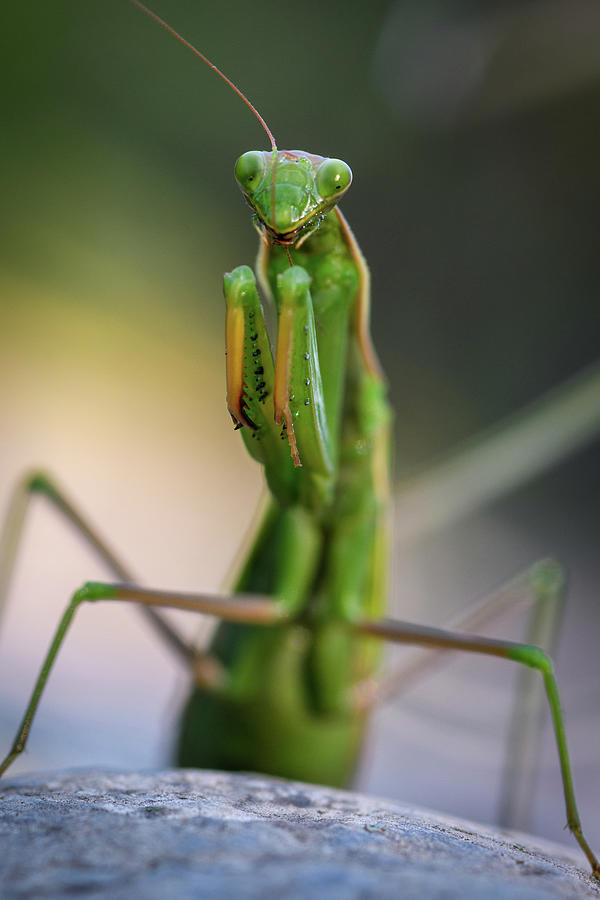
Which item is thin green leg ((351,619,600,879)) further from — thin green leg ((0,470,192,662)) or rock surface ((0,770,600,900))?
thin green leg ((0,470,192,662))

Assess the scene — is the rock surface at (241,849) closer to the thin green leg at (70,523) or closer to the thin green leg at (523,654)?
the thin green leg at (523,654)

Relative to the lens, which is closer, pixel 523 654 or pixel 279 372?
pixel 279 372

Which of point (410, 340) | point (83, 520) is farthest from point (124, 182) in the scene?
point (83, 520)

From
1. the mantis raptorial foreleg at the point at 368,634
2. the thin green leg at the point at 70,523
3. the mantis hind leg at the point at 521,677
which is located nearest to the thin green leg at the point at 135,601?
the mantis raptorial foreleg at the point at 368,634

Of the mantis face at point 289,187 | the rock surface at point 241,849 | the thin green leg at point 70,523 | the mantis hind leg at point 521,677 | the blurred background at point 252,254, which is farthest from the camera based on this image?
the blurred background at point 252,254

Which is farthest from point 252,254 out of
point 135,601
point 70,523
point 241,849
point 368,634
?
point 241,849

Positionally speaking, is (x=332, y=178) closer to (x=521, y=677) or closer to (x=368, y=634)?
(x=368, y=634)

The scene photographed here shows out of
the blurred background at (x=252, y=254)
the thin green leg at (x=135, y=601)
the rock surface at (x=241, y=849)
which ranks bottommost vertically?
the rock surface at (x=241, y=849)
